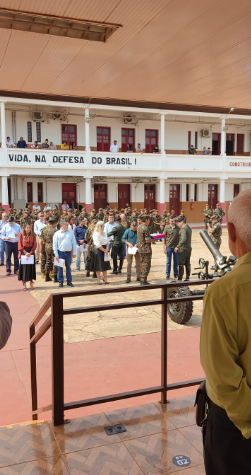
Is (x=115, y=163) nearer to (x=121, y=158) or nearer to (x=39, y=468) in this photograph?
(x=121, y=158)

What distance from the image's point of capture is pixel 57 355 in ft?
9.68

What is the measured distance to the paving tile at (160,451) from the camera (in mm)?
2668

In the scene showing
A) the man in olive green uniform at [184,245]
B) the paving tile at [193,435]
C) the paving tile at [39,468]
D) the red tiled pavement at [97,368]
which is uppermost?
the man in olive green uniform at [184,245]

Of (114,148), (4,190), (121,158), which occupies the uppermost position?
(114,148)

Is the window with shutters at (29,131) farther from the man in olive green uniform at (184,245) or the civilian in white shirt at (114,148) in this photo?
the man in olive green uniform at (184,245)

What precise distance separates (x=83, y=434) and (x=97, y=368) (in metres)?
2.35

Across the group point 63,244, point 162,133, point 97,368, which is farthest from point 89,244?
point 162,133

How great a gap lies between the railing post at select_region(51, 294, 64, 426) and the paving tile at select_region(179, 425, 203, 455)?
0.93m

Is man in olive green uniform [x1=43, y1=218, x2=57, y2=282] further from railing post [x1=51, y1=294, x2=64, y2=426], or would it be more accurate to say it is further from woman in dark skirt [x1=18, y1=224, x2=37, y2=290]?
railing post [x1=51, y1=294, x2=64, y2=426]

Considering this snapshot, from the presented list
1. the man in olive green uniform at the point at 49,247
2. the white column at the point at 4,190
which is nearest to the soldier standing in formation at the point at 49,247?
the man in olive green uniform at the point at 49,247

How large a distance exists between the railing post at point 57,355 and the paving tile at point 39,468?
39cm

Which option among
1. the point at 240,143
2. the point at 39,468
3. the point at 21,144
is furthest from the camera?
the point at 240,143

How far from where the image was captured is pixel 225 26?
134 inches

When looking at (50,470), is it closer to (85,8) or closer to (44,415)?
(44,415)
